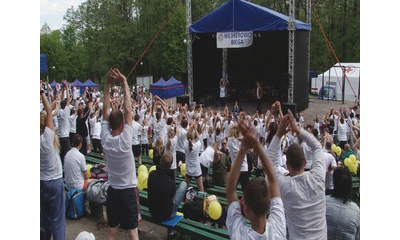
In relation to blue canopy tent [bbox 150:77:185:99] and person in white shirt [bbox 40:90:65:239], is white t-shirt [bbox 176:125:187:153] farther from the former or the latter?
blue canopy tent [bbox 150:77:185:99]

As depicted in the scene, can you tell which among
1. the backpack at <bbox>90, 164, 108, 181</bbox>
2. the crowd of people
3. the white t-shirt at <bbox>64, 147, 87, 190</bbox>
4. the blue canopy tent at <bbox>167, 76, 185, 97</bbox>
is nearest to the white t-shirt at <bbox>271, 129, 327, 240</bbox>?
the crowd of people

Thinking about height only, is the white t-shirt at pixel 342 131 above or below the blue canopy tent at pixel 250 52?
below

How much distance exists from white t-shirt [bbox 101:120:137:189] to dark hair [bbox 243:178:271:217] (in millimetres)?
1736

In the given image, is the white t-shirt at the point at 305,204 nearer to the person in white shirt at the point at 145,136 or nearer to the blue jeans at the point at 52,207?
the blue jeans at the point at 52,207

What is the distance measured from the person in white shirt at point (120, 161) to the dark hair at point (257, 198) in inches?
68.4

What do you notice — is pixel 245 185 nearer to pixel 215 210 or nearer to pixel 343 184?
pixel 343 184

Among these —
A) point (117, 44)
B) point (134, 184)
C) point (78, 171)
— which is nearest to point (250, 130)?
point (134, 184)

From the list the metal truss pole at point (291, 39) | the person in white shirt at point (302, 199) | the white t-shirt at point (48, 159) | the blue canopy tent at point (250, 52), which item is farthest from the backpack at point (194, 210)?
the blue canopy tent at point (250, 52)

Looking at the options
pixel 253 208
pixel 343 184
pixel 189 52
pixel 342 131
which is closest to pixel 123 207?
pixel 253 208

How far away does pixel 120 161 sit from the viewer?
136 inches

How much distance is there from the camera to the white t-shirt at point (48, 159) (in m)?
3.47

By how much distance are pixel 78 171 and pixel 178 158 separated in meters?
2.97

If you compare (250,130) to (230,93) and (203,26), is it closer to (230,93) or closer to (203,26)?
(203,26)

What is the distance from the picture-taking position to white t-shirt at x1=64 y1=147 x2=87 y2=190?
4.96 metres
